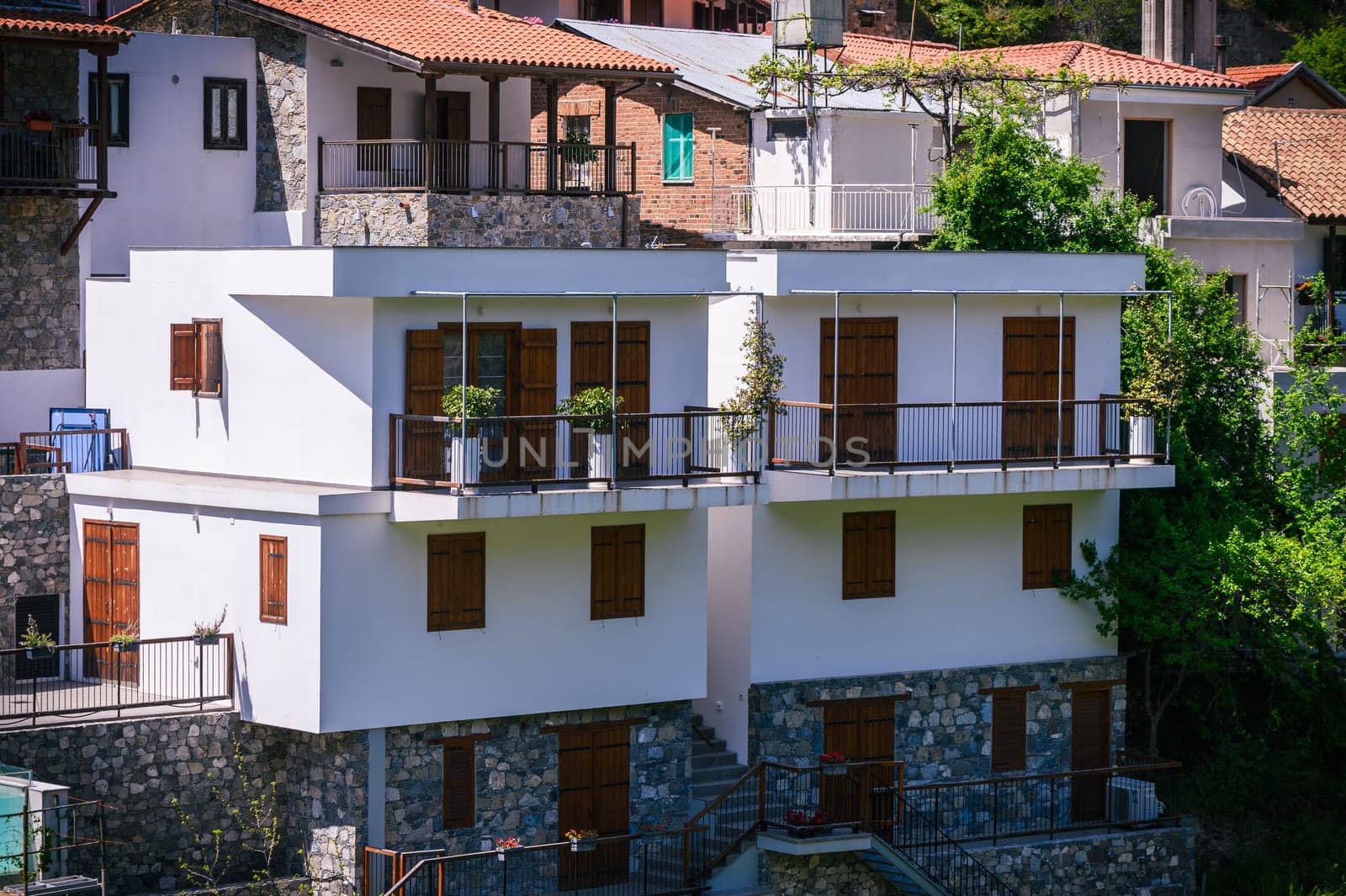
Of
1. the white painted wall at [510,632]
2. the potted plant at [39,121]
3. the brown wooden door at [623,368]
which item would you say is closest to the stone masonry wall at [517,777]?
the white painted wall at [510,632]

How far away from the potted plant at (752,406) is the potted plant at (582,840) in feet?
17.4

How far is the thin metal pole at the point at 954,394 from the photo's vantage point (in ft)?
114

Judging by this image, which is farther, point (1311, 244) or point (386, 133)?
point (1311, 244)

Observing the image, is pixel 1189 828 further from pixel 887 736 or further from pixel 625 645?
pixel 625 645

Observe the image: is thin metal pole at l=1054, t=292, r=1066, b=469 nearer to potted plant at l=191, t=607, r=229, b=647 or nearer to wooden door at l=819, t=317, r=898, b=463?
wooden door at l=819, t=317, r=898, b=463

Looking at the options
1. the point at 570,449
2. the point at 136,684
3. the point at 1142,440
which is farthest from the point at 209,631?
the point at 1142,440

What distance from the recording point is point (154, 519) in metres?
31.9

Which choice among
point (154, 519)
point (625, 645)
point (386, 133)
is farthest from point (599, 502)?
point (386, 133)

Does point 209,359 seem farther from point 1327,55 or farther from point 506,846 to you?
point 1327,55

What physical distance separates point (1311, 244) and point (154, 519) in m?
25.5

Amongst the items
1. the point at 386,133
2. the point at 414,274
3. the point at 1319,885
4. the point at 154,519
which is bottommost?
the point at 1319,885

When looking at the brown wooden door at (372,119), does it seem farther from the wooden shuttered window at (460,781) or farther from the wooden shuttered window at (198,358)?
the wooden shuttered window at (460,781)

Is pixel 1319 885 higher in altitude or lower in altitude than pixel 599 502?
lower

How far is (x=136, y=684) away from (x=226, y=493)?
3.21 m
